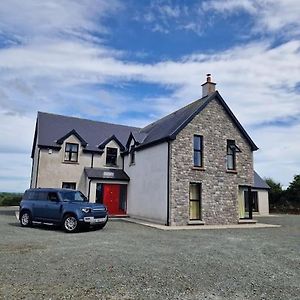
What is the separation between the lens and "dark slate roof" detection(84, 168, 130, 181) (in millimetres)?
23609

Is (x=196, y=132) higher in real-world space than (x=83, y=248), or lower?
higher

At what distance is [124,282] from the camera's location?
6.01 metres

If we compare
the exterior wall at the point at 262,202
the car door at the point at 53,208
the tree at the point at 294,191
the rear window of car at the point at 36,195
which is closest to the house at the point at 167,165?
the car door at the point at 53,208

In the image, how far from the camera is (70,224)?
46.0 ft

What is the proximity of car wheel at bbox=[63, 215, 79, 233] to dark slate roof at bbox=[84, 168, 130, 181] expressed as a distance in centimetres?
901

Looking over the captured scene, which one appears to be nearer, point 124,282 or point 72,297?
point 72,297

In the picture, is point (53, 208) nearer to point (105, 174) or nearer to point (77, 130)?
point (105, 174)

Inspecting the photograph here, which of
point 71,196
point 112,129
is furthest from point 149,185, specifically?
point 112,129

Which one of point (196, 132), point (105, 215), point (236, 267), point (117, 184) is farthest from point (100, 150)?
point (236, 267)

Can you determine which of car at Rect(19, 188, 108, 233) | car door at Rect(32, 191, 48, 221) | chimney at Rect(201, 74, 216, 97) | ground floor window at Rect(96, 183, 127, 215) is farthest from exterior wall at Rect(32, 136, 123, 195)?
chimney at Rect(201, 74, 216, 97)

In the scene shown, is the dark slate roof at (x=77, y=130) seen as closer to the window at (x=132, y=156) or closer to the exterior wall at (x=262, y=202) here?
the window at (x=132, y=156)

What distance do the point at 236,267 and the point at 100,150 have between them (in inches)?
762

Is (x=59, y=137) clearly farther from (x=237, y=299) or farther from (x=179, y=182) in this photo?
(x=237, y=299)

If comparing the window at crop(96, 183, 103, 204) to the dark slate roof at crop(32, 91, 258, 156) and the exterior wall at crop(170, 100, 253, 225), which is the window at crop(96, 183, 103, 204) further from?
the exterior wall at crop(170, 100, 253, 225)
